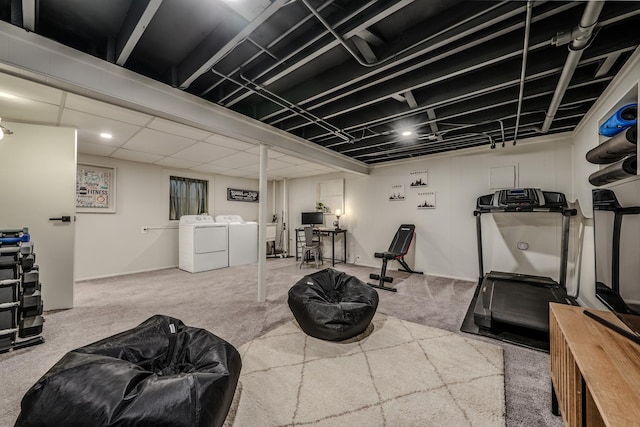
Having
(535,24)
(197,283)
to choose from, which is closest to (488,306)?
(535,24)

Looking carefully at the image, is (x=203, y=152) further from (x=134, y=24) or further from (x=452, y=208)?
(x=452, y=208)

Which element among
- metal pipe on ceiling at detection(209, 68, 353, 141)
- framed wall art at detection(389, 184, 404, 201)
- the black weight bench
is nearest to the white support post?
metal pipe on ceiling at detection(209, 68, 353, 141)

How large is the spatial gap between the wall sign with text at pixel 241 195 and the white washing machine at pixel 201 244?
1155 mm

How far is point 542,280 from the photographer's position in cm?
337

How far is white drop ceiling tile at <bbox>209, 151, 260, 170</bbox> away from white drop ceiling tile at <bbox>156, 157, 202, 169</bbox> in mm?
490

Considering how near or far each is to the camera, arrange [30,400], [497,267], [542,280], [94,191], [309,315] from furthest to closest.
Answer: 1. [94,191]
2. [497,267]
3. [542,280]
4. [309,315]
5. [30,400]

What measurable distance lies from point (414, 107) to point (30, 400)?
12.1ft


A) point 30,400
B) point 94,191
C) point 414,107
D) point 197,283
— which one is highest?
point 414,107

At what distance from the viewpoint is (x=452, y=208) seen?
4.88m

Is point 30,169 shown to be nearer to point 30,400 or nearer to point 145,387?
point 30,400

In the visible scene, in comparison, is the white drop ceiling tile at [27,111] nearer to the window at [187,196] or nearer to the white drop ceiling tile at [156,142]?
the white drop ceiling tile at [156,142]

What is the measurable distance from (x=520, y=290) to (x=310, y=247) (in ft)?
12.9

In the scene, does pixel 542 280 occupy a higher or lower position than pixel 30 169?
lower

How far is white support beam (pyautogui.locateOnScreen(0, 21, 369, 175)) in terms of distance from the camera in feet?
5.79
